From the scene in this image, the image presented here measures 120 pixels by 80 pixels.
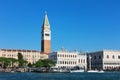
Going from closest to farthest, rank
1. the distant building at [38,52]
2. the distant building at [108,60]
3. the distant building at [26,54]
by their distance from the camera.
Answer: the distant building at [26,54], the distant building at [38,52], the distant building at [108,60]

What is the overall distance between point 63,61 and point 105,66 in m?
15.9

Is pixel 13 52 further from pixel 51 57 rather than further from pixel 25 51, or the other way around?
pixel 51 57

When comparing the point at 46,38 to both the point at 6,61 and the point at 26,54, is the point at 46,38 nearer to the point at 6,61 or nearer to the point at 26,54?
the point at 26,54

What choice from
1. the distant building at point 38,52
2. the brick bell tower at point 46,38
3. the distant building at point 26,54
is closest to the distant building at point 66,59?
the distant building at point 38,52

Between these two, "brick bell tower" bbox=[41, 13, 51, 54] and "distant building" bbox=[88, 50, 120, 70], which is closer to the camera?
"distant building" bbox=[88, 50, 120, 70]

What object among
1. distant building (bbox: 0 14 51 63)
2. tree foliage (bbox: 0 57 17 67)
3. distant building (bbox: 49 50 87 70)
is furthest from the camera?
distant building (bbox: 49 50 87 70)

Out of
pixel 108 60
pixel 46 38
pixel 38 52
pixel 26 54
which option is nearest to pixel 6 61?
pixel 26 54

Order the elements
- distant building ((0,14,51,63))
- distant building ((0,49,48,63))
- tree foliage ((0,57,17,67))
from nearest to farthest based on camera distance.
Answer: tree foliage ((0,57,17,67)), distant building ((0,49,48,63)), distant building ((0,14,51,63))

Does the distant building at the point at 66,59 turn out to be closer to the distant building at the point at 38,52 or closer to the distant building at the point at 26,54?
the distant building at the point at 38,52

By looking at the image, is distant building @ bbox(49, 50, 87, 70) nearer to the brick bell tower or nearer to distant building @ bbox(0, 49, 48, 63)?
the brick bell tower

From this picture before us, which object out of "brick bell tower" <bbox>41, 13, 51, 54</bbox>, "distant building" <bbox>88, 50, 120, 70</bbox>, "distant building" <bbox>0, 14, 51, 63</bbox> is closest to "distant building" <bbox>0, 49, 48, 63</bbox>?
"distant building" <bbox>0, 14, 51, 63</bbox>

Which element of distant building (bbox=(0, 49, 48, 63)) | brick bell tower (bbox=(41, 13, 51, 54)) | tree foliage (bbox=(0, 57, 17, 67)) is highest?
brick bell tower (bbox=(41, 13, 51, 54))

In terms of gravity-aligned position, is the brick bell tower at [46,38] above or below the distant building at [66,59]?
above

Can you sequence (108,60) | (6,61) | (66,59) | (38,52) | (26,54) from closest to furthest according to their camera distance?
1. (6,61)
2. (66,59)
3. (26,54)
4. (108,60)
5. (38,52)
